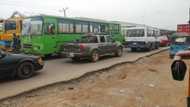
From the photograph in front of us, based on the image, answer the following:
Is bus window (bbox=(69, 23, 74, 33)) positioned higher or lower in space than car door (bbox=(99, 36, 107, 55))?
higher

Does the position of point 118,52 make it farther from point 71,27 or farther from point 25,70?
point 25,70

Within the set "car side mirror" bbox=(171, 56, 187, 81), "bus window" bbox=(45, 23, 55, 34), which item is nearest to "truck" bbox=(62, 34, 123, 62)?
"bus window" bbox=(45, 23, 55, 34)

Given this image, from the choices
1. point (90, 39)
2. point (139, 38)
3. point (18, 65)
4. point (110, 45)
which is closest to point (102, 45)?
point (90, 39)

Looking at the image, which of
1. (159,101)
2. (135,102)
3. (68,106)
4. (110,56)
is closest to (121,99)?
(135,102)

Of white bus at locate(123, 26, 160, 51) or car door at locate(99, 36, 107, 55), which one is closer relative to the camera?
car door at locate(99, 36, 107, 55)

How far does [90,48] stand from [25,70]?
5123mm

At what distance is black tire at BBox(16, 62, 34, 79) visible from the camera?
28.9 ft

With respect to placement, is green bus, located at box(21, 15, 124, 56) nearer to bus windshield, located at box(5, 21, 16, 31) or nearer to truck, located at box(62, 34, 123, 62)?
truck, located at box(62, 34, 123, 62)

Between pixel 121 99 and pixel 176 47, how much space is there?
36.5 feet

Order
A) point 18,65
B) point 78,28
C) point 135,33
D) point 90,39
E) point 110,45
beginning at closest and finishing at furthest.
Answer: point 18,65 → point 90,39 → point 110,45 → point 78,28 → point 135,33

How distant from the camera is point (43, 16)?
14016 mm

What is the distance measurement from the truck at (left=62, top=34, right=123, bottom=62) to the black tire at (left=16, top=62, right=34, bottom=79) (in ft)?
14.0

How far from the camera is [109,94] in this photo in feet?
22.7

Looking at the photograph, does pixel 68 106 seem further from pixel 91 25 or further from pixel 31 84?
pixel 91 25
